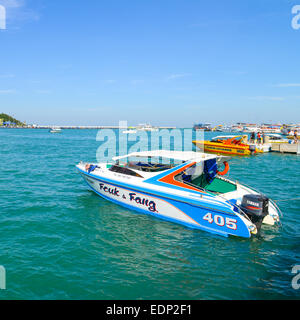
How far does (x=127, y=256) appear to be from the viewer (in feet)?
24.3

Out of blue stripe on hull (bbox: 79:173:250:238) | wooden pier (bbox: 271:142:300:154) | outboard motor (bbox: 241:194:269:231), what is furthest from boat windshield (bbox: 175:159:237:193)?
wooden pier (bbox: 271:142:300:154)

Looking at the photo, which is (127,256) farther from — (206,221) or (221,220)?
(221,220)

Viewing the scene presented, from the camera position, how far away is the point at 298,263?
284 inches

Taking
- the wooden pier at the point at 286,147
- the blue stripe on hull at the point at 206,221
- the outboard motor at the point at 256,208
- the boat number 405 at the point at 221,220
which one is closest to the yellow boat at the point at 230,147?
the wooden pier at the point at 286,147

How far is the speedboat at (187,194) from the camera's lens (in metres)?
8.39

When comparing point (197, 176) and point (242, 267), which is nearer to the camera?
point (242, 267)

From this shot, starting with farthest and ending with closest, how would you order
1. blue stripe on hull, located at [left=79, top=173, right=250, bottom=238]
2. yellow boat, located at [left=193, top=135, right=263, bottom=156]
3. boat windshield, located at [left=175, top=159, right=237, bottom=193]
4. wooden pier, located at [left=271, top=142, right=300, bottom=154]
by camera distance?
wooden pier, located at [left=271, top=142, right=300, bottom=154] < yellow boat, located at [left=193, top=135, right=263, bottom=156] < boat windshield, located at [left=175, top=159, right=237, bottom=193] < blue stripe on hull, located at [left=79, top=173, right=250, bottom=238]

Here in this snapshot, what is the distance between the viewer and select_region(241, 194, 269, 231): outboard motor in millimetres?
8297

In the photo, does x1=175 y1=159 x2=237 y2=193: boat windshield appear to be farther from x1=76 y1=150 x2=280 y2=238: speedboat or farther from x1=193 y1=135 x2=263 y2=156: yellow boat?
x1=193 y1=135 x2=263 y2=156: yellow boat

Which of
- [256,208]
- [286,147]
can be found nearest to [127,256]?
[256,208]

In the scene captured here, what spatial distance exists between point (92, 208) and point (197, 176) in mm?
4963

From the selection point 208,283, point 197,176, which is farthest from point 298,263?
point 197,176

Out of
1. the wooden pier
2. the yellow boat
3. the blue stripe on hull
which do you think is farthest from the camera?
the wooden pier
